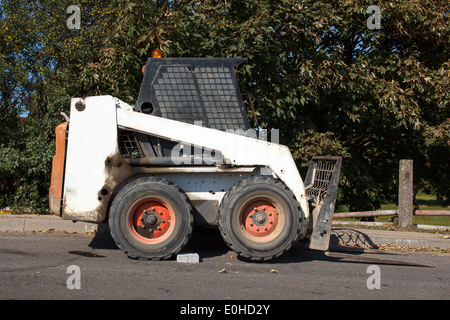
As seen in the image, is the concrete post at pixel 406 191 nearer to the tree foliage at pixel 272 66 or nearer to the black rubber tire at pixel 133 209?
the tree foliage at pixel 272 66

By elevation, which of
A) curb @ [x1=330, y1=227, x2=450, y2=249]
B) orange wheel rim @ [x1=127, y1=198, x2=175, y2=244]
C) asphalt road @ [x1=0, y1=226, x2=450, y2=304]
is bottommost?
asphalt road @ [x1=0, y1=226, x2=450, y2=304]

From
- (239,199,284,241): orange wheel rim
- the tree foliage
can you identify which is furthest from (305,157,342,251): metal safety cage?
the tree foliage

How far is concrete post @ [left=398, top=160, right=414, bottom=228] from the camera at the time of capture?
9477 mm

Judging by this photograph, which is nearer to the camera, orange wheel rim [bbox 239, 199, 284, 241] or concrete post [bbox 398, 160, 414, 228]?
orange wheel rim [bbox 239, 199, 284, 241]

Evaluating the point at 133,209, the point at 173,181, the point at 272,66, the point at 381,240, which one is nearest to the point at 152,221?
the point at 133,209

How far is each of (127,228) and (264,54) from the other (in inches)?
182

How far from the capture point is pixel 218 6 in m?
9.38

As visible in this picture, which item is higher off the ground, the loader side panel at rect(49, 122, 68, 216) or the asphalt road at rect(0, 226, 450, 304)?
the loader side panel at rect(49, 122, 68, 216)

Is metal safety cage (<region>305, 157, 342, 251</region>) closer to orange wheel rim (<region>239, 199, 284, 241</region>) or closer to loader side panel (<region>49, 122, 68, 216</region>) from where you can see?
orange wheel rim (<region>239, 199, 284, 241</region>)

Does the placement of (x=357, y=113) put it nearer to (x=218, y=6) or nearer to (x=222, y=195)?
(x=218, y=6)

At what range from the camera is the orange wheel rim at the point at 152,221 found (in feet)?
20.9

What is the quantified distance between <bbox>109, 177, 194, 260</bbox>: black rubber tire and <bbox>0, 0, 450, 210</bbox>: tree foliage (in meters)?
3.21

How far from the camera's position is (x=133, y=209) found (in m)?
6.31

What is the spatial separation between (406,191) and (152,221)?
5.37 metres
